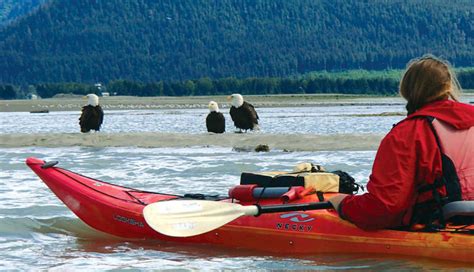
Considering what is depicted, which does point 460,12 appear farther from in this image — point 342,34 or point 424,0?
point 342,34

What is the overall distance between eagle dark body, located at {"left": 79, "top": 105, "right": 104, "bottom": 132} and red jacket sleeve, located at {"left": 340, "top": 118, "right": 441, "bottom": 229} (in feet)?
53.3

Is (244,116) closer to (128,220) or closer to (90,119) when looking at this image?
(90,119)

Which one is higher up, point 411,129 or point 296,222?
point 411,129

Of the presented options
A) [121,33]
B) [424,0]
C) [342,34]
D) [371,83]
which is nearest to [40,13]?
[121,33]

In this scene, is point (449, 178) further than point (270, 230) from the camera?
No

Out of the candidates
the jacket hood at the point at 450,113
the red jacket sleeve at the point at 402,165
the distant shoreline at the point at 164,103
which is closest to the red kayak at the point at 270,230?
the red jacket sleeve at the point at 402,165

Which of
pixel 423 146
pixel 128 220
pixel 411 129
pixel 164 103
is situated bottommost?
pixel 164 103

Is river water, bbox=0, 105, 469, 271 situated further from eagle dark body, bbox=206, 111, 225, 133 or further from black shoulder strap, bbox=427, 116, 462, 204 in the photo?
eagle dark body, bbox=206, 111, 225, 133

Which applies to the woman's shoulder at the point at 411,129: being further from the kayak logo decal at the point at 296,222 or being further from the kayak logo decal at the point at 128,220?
the kayak logo decal at the point at 128,220

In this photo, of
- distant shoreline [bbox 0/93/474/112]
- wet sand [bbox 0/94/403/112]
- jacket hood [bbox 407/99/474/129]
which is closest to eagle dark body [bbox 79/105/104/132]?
jacket hood [bbox 407/99/474/129]

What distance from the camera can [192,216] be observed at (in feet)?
25.4

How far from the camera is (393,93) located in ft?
324

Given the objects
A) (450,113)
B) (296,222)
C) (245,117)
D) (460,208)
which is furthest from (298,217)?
(245,117)

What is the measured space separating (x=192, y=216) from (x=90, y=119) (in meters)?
15.3
